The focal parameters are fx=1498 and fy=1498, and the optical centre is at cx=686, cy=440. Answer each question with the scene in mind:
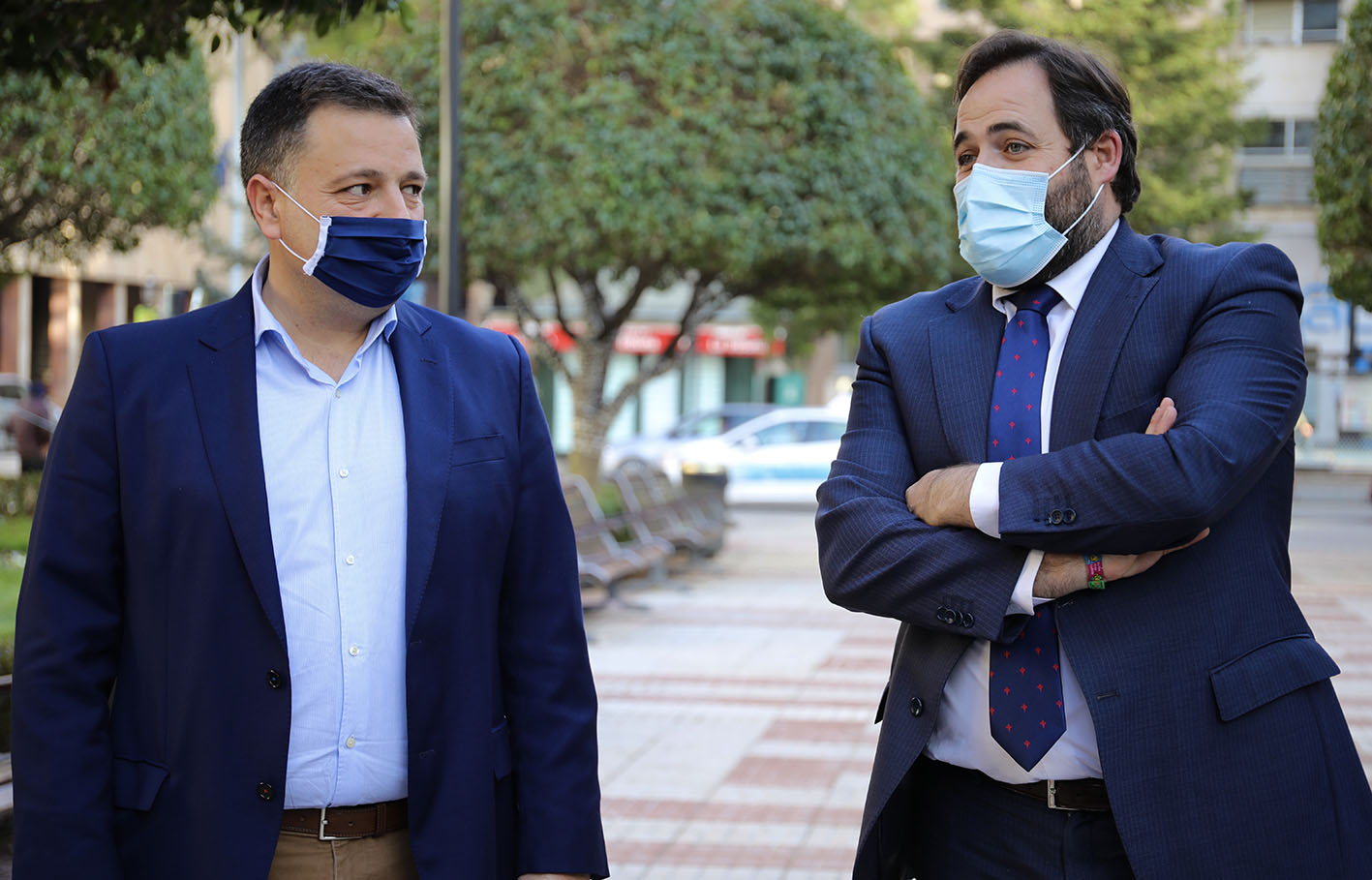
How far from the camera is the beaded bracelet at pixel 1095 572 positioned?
2396mm

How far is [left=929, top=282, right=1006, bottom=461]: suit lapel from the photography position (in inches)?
102

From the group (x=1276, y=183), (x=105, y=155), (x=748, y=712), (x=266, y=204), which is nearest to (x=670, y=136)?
(x=105, y=155)

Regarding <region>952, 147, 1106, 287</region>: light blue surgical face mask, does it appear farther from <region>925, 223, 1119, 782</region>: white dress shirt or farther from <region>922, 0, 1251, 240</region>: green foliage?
<region>922, 0, 1251, 240</region>: green foliage

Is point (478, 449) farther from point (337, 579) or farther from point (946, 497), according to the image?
point (946, 497)

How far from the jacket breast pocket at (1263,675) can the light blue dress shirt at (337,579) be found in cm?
133

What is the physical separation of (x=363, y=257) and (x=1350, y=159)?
35.5 ft

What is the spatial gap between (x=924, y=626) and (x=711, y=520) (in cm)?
1391

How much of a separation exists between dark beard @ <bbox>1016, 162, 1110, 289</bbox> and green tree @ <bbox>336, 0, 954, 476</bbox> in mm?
11267

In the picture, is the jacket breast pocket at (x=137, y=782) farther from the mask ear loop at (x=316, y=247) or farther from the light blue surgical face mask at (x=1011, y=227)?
the light blue surgical face mask at (x=1011, y=227)

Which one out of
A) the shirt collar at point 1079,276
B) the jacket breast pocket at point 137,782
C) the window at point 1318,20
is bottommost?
the jacket breast pocket at point 137,782

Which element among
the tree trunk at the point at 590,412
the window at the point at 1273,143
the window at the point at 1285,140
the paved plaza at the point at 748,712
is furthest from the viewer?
the window at the point at 1273,143

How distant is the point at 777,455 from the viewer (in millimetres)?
23266

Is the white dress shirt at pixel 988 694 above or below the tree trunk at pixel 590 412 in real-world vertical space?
above

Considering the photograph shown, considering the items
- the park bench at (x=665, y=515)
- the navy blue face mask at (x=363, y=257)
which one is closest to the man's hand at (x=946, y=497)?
the navy blue face mask at (x=363, y=257)
